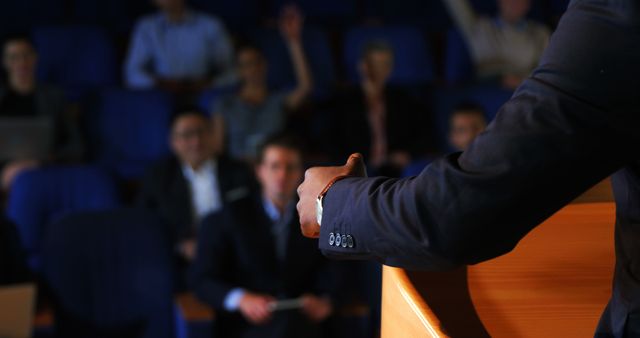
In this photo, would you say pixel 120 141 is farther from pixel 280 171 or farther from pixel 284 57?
pixel 280 171

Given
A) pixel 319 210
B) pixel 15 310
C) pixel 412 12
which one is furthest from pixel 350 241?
pixel 412 12

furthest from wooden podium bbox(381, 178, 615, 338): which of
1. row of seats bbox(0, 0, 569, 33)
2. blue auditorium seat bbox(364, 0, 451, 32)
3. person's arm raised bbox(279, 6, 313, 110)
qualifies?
blue auditorium seat bbox(364, 0, 451, 32)

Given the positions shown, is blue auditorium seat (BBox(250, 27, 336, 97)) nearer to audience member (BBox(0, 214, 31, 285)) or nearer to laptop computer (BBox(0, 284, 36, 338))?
audience member (BBox(0, 214, 31, 285))

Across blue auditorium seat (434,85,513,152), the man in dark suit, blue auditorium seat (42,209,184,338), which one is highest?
the man in dark suit

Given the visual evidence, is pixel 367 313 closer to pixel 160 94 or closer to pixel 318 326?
pixel 318 326

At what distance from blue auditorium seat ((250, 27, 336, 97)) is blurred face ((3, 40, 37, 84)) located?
59cm

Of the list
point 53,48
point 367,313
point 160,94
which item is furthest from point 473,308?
point 53,48

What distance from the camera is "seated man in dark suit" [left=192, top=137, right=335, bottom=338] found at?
1561 mm

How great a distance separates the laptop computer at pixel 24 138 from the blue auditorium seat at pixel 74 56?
38 centimetres

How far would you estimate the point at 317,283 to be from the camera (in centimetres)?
163

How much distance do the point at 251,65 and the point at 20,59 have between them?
0.51 metres

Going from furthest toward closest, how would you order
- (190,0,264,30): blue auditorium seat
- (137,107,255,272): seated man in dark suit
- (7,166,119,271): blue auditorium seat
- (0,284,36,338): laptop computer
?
(190,0,264,30): blue auditorium seat
(137,107,255,272): seated man in dark suit
(7,166,119,271): blue auditorium seat
(0,284,36,338): laptop computer

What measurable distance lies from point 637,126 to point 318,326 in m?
1.21

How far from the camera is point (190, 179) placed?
77.9 inches
